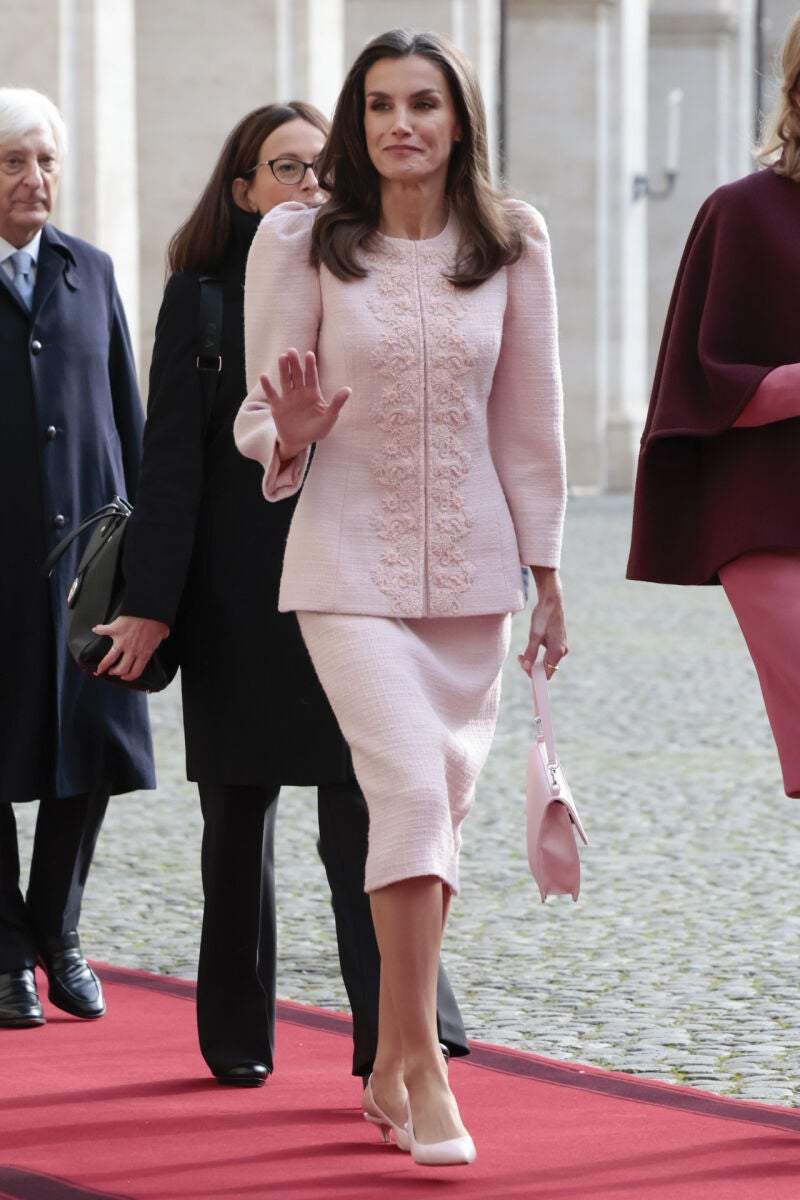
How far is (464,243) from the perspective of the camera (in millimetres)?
4102

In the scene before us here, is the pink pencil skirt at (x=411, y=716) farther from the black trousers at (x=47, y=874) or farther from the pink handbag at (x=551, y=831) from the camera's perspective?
the black trousers at (x=47, y=874)

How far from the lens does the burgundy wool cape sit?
402 cm

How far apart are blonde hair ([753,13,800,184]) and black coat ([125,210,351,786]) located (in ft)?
3.34

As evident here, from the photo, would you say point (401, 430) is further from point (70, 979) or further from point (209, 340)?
point (70, 979)

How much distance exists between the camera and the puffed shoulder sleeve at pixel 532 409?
13.5 ft

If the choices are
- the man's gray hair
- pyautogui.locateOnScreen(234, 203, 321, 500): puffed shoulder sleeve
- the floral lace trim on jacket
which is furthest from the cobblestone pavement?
the man's gray hair

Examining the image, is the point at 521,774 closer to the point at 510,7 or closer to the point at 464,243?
the point at 464,243

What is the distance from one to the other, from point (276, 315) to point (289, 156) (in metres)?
0.65

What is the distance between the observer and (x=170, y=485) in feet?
14.9

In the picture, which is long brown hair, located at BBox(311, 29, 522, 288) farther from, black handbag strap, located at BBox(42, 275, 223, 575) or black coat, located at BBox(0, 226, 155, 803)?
black coat, located at BBox(0, 226, 155, 803)

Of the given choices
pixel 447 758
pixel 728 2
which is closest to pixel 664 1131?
pixel 447 758

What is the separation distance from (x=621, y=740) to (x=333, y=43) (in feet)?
39.8

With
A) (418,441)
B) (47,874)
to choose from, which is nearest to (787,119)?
(418,441)

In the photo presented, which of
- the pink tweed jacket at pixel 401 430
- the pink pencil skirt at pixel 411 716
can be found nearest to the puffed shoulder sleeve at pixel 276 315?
the pink tweed jacket at pixel 401 430
